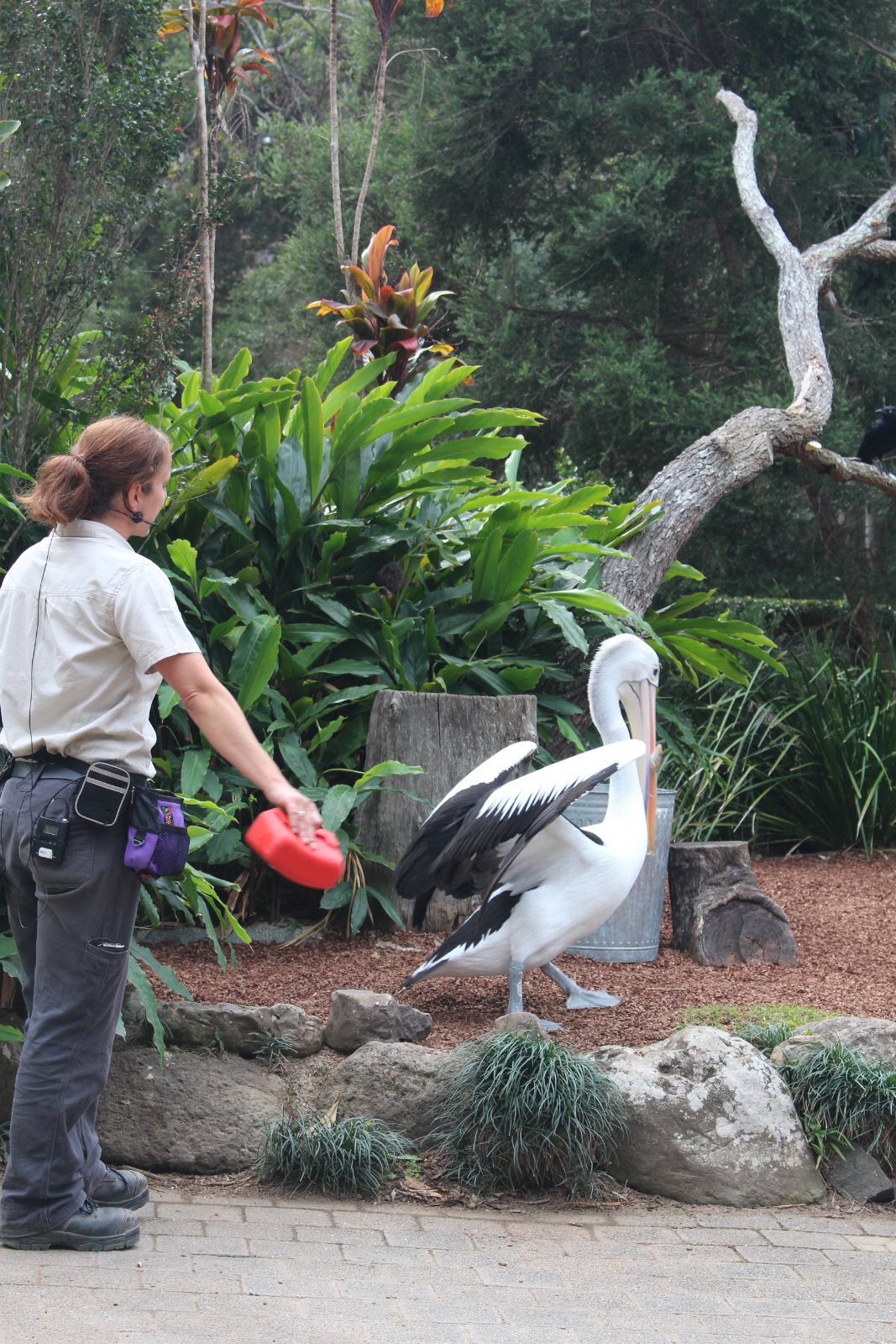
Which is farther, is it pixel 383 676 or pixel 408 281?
pixel 408 281

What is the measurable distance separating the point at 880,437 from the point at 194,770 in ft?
18.8

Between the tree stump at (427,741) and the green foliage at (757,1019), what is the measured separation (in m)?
1.33

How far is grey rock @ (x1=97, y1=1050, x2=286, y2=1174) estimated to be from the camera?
3.52 metres

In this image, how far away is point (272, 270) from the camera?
17.0m

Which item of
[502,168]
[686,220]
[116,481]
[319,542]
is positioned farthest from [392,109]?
[116,481]

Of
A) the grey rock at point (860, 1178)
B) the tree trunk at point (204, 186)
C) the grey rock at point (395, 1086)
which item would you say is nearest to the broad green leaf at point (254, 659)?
the grey rock at point (395, 1086)

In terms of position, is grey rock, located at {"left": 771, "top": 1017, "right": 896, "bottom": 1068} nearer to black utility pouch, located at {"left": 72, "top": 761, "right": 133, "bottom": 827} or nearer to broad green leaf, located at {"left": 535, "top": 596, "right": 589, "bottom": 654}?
broad green leaf, located at {"left": 535, "top": 596, "right": 589, "bottom": 654}

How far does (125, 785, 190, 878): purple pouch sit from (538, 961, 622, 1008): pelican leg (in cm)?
195

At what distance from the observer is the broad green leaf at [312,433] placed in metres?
5.41

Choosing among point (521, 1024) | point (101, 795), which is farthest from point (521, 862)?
point (101, 795)

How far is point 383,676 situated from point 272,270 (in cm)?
1292

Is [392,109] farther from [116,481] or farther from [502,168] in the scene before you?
[116,481]

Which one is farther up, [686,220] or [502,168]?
[502,168]

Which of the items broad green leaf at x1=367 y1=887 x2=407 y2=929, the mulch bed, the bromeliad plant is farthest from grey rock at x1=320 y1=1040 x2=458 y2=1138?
the bromeliad plant
